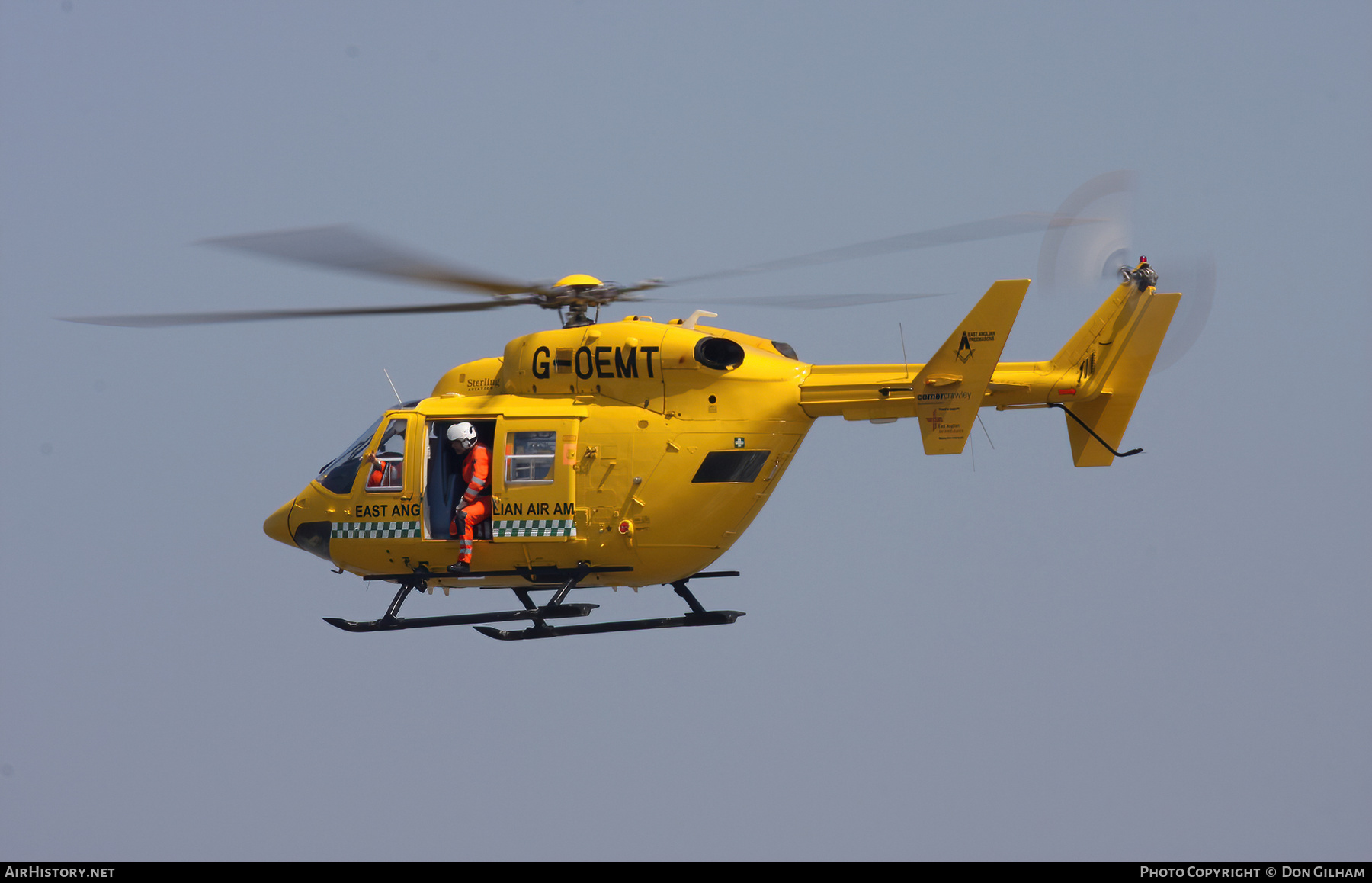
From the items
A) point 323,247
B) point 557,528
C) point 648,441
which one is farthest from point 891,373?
point 323,247

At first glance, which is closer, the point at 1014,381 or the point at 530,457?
the point at 1014,381

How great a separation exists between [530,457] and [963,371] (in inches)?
194

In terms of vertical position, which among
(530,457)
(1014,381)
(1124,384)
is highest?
(1124,384)

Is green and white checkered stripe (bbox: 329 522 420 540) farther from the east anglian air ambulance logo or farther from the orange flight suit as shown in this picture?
the east anglian air ambulance logo

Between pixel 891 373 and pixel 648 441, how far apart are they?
9.11 ft

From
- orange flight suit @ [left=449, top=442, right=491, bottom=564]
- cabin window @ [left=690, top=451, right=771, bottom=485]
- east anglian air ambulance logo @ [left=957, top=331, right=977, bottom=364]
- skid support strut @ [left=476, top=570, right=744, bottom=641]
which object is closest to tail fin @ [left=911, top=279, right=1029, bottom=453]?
east anglian air ambulance logo @ [left=957, top=331, right=977, bottom=364]

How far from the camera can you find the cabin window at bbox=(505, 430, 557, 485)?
61.1 ft

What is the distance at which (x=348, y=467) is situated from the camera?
65.1 feet

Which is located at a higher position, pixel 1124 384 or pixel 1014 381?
pixel 1124 384

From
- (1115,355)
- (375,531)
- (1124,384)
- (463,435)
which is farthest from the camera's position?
(375,531)

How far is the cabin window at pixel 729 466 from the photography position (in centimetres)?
1828

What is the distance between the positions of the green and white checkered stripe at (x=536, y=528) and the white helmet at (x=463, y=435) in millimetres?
969

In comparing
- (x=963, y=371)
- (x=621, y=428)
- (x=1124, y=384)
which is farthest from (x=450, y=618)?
(x=1124, y=384)

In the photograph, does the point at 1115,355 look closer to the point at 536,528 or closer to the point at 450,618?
the point at 536,528
